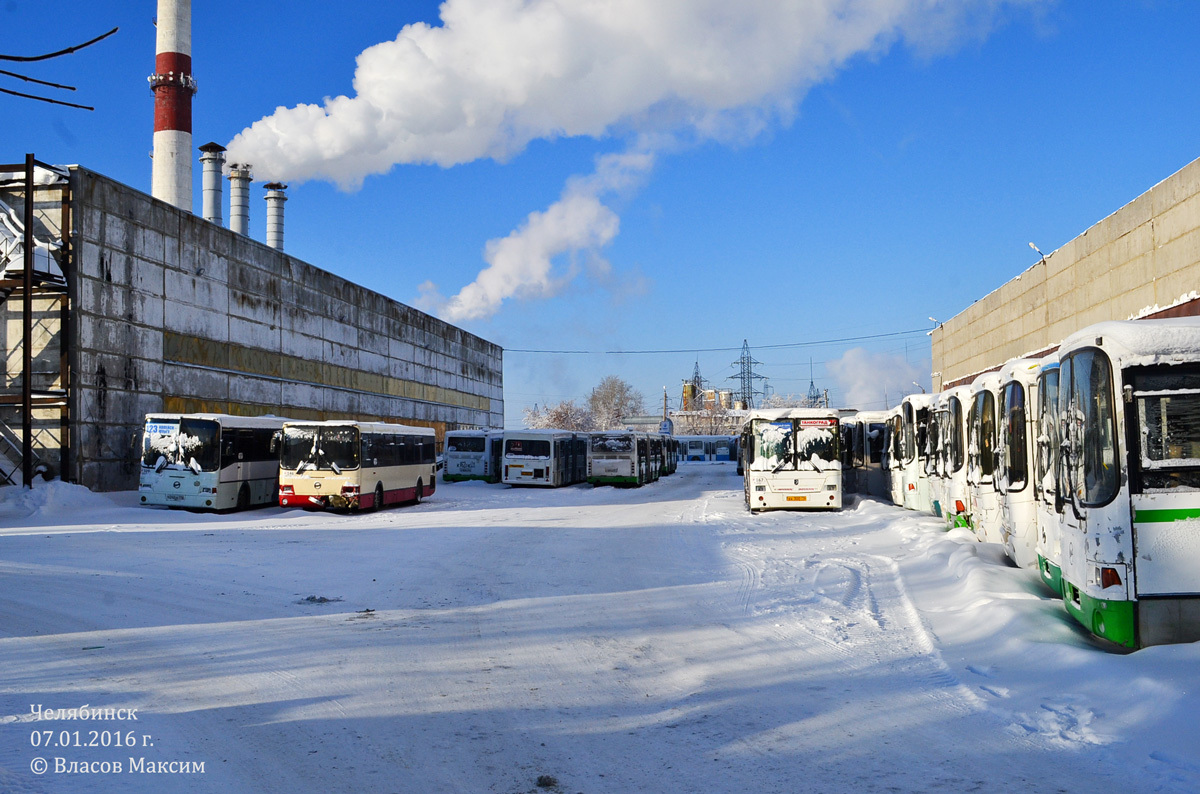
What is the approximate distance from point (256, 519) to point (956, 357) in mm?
37567

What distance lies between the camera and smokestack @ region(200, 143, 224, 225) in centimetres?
4697

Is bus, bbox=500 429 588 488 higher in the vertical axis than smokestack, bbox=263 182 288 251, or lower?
lower

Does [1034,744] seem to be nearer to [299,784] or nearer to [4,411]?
[299,784]

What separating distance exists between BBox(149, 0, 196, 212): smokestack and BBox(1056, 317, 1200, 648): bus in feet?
147

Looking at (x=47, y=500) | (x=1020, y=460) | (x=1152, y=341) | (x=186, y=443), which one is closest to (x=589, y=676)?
(x=1152, y=341)

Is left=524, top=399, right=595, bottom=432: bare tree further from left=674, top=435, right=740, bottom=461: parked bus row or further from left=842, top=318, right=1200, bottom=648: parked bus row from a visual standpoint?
left=842, top=318, right=1200, bottom=648: parked bus row

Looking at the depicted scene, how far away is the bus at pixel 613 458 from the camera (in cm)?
4125

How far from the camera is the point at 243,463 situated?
87.0ft

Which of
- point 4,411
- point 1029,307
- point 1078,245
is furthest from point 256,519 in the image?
point 1029,307

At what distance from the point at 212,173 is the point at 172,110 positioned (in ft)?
13.3

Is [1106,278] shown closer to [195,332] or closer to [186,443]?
[186,443]

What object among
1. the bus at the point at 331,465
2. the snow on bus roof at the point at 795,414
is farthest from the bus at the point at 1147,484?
the bus at the point at 331,465

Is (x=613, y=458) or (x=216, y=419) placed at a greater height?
(x=216, y=419)

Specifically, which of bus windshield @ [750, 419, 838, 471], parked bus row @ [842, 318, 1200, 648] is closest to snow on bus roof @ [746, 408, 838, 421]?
bus windshield @ [750, 419, 838, 471]
